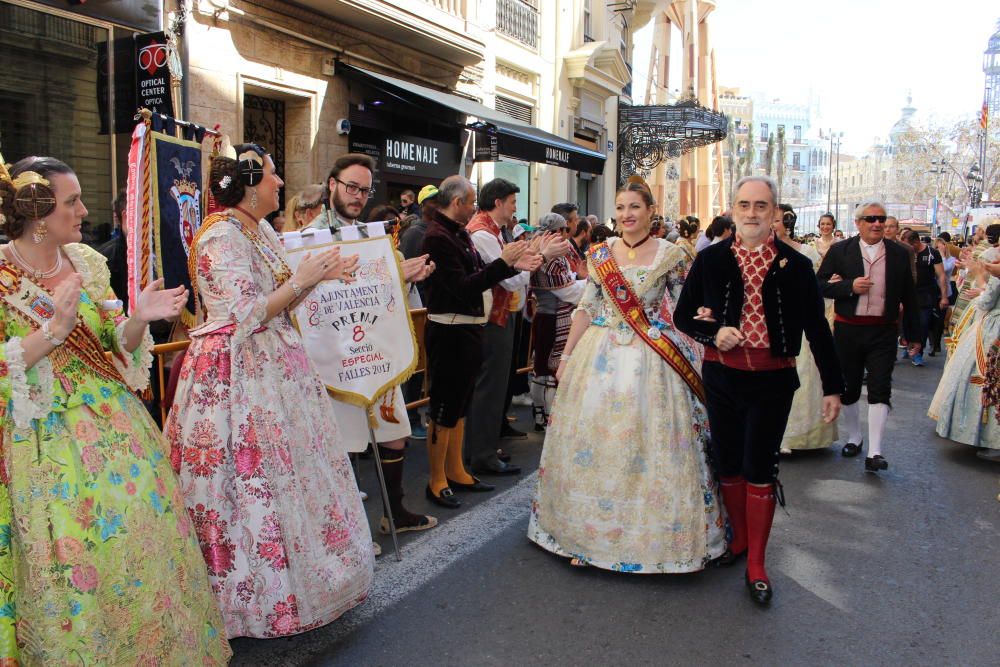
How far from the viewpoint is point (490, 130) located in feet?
38.8

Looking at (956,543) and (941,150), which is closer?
(956,543)

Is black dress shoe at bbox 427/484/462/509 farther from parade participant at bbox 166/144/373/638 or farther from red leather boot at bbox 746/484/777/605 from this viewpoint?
red leather boot at bbox 746/484/777/605

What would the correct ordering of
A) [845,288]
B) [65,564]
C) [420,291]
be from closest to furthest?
1. [65,564]
2. [845,288]
3. [420,291]

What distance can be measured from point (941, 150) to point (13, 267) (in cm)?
6165

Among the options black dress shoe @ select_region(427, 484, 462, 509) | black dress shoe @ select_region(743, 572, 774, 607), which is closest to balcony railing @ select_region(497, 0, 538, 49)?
black dress shoe @ select_region(427, 484, 462, 509)

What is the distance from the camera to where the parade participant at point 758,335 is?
3.86 m

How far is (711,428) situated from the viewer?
13.4ft

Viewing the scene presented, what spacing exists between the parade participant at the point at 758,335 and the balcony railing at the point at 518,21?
44.1 feet

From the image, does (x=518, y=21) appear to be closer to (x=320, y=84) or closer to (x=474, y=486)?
(x=320, y=84)

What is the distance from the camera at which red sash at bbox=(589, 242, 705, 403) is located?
420 cm

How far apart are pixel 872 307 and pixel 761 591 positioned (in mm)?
3330

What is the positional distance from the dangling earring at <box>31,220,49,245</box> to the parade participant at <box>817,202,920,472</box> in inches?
220

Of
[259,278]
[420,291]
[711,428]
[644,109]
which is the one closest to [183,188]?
[259,278]

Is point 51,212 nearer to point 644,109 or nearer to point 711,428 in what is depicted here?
point 711,428
